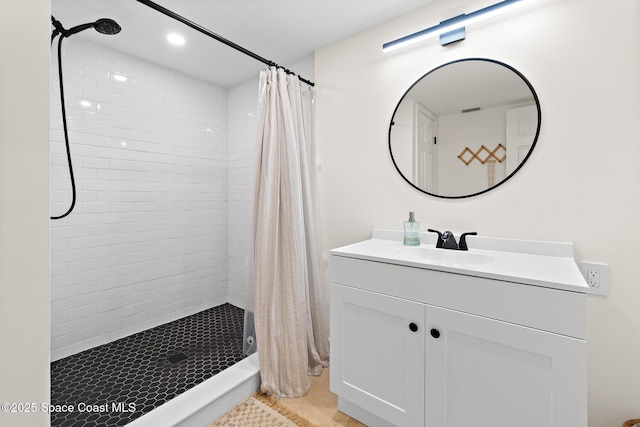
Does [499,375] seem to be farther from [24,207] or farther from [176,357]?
[176,357]

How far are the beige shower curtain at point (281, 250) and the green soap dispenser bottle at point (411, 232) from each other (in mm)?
647

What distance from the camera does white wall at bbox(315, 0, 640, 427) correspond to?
1.22 meters

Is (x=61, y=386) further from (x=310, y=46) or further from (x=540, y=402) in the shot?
(x=310, y=46)

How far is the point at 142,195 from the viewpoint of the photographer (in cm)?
248

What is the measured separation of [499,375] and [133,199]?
2.73 m

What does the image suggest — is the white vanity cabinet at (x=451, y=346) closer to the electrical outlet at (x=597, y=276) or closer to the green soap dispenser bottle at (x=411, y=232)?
the green soap dispenser bottle at (x=411, y=232)

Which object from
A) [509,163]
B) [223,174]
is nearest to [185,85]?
[223,174]

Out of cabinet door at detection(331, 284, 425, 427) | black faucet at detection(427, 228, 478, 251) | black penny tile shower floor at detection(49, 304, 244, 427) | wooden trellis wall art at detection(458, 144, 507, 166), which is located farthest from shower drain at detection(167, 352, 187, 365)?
wooden trellis wall art at detection(458, 144, 507, 166)

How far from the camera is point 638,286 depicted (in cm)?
121

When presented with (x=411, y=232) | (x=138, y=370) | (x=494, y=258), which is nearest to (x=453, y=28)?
(x=411, y=232)

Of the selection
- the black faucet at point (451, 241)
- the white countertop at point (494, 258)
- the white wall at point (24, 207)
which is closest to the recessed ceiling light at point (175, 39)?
the white wall at point (24, 207)

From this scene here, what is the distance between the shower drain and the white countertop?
1.40 meters

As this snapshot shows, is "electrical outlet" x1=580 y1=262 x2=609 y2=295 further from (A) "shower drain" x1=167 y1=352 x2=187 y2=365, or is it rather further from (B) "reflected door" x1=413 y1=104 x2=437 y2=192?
(A) "shower drain" x1=167 y1=352 x2=187 y2=365

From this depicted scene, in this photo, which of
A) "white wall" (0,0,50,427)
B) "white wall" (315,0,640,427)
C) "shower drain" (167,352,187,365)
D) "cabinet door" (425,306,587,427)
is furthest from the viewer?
"shower drain" (167,352,187,365)
